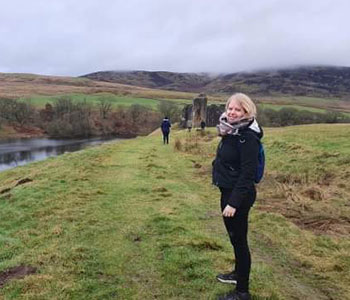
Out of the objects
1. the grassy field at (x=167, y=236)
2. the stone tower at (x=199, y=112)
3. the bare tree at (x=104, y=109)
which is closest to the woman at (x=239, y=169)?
the grassy field at (x=167, y=236)

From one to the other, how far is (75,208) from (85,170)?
712 cm

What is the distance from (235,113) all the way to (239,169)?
75 cm

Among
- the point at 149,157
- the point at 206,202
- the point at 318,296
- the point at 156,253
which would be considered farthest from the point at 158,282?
the point at 149,157

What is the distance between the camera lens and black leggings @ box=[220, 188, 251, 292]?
5.82m

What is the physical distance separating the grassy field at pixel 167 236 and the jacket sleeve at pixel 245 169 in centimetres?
169

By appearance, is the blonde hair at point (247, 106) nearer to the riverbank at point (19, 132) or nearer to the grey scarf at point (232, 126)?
the grey scarf at point (232, 126)

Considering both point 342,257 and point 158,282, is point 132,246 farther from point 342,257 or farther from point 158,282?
point 342,257

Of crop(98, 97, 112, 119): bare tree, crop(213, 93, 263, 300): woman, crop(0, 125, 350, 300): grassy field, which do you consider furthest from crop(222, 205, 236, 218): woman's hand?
crop(98, 97, 112, 119): bare tree

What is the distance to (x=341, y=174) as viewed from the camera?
48.1 feet

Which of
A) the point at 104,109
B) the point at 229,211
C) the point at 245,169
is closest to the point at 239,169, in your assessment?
the point at 245,169

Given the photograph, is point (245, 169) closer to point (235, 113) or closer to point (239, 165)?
point (239, 165)

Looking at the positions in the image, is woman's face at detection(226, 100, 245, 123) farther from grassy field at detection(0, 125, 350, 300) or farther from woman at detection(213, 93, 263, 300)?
grassy field at detection(0, 125, 350, 300)

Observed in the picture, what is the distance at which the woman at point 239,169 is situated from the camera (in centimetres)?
558

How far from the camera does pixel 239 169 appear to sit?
5742 mm
